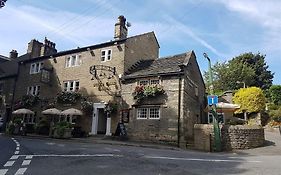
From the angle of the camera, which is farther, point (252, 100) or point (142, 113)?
point (252, 100)

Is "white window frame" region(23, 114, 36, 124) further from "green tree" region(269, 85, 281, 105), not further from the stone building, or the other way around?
"green tree" region(269, 85, 281, 105)


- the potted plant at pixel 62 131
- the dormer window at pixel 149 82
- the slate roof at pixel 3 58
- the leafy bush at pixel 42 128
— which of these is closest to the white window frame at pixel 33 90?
the leafy bush at pixel 42 128

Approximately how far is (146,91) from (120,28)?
8935mm

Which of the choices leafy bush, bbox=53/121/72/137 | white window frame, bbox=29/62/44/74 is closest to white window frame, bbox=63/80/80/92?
white window frame, bbox=29/62/44/74

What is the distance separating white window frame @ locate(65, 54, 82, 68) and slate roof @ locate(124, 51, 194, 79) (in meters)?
6.03

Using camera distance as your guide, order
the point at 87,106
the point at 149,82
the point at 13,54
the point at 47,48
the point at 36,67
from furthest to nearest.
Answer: the point at 13,54 < the point at 47,48 < the point at 36,67 < the point at 87,106 < the point at 149,82

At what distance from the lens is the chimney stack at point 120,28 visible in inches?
1062

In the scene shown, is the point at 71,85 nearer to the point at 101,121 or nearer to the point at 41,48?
the point at 101,121

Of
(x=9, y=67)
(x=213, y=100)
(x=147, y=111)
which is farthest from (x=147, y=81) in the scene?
(x=9, y=67)

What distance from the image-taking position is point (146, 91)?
21203 mm

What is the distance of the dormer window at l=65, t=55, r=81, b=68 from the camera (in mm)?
27239

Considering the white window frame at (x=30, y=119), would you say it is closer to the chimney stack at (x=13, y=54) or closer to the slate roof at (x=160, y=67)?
the slate roof at (x=160, y=67)

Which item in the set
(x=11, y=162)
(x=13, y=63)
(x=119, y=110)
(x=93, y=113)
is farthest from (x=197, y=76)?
(x=13, y=63)

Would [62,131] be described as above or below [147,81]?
below
